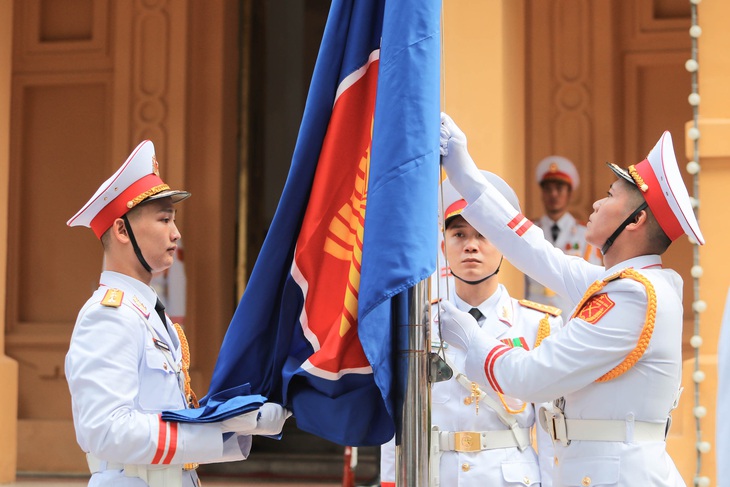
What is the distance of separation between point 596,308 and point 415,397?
2.28ft

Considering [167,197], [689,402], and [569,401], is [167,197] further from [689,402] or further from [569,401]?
[689,402]

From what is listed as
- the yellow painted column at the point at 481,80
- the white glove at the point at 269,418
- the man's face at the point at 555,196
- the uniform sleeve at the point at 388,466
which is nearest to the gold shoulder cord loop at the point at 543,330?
the uniform sleeve at the point at 388,466

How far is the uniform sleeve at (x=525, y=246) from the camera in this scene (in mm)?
4160

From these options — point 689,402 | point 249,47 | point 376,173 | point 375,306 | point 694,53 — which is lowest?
point 689,402

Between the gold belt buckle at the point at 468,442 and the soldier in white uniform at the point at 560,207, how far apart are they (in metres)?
3.68

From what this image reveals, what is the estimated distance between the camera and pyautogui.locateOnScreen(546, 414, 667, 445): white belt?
3671mm

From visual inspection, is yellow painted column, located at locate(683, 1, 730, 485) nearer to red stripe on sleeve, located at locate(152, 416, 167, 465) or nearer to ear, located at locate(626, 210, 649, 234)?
ear, located at locate(626, 210, 649, 234)

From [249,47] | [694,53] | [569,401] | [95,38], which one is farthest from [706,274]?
[95,38]

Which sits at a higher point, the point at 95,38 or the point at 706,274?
the point at 95,38

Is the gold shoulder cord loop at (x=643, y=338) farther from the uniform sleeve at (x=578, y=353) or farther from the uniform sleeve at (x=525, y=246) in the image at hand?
the uniform sleeve at (x=525, y=246)

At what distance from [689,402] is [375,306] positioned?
140 inches

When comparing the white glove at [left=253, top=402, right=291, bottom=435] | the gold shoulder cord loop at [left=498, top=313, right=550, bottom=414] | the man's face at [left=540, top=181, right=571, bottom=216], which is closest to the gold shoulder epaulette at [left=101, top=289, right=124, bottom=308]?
the white glove at [left=253, top=402, right=291, bottom=435]

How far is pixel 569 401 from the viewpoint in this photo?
3.82 m

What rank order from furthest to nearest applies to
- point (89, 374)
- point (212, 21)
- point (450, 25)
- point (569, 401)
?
point (212, 21), point (450, 25), point (569, 401), point (89, 374)
